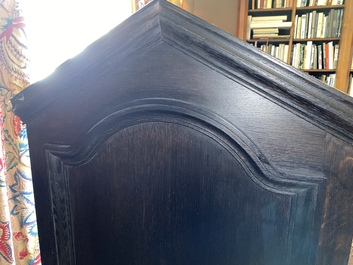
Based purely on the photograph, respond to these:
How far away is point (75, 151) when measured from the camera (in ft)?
1.58

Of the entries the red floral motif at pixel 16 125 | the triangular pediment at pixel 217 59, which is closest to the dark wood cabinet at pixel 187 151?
the triangular pediment at pixel 217 59

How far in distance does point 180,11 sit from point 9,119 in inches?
26.2

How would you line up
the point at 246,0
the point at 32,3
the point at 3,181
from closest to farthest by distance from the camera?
the point at 3,181
the point at 32,3
the point at 246,0

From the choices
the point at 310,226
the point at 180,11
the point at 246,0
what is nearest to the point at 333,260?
the point at 310,226

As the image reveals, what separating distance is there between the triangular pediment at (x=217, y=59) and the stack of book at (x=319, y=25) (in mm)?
2523

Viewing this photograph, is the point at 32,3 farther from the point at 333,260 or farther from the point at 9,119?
the point at 333,260

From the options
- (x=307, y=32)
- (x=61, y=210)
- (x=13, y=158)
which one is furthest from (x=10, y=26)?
(x=307, y=32)

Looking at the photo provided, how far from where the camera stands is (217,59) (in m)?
0.39

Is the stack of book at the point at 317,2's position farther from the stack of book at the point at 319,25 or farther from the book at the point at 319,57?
the book at the point at 319,57

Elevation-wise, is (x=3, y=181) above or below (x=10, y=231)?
above

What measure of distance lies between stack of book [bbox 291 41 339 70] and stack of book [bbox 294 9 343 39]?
8 cm

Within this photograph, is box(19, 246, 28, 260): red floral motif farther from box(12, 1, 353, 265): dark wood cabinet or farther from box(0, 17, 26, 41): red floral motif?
box(0, 17, 26, 41): red floral motif

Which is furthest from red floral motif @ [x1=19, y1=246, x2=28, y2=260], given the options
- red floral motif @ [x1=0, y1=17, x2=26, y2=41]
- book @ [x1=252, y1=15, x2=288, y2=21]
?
book @ [x1=252, y1=15, x2=288, y2=21]

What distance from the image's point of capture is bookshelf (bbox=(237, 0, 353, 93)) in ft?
7.96
